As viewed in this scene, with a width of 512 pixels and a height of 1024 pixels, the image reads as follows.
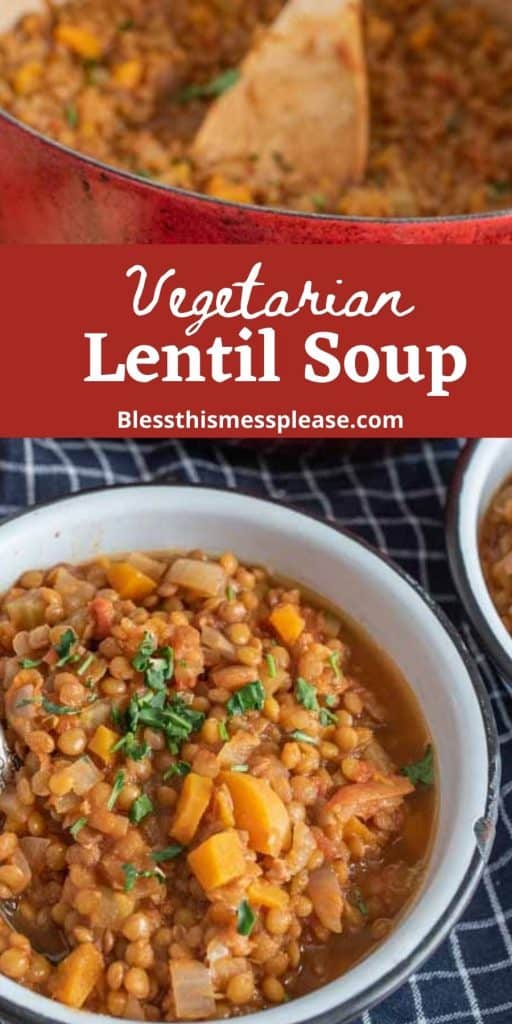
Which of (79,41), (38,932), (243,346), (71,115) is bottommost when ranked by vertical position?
(38,932)

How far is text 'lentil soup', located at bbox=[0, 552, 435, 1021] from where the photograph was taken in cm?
267

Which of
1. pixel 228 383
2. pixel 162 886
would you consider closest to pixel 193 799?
pixel 162 886

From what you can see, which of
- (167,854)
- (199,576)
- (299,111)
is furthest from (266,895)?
(299,111)

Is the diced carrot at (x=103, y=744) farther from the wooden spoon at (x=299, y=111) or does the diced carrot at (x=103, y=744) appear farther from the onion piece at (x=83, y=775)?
the wooden spoon at (x=299, y=111)

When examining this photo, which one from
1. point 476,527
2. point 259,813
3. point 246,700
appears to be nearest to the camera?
point 259,813

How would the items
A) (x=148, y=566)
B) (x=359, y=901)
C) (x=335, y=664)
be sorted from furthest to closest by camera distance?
1. (x=148, y=566)
2. (x=335, y=664)
3. (x=359, y=901)

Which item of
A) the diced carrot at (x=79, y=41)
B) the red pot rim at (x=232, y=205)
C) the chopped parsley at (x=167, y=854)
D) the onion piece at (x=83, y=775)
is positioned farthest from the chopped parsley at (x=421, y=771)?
the diced carrot at (x=79, y=41)

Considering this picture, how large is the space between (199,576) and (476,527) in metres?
0.70

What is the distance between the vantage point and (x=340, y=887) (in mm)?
2812

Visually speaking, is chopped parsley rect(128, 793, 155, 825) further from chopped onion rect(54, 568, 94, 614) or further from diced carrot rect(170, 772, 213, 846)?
chopped onion rect(54, 568, 94, 614)

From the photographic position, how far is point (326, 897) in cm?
278

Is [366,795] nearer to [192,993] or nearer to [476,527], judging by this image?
[192,993]

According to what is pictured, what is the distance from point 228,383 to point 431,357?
1.64 feet

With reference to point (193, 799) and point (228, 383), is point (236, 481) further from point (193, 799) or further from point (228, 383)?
point (193, 799)
